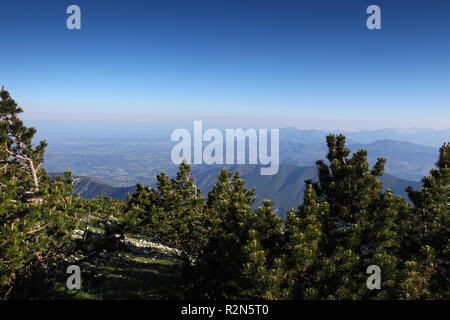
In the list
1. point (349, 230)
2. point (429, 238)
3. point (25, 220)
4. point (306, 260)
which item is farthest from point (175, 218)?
point (429, 238)

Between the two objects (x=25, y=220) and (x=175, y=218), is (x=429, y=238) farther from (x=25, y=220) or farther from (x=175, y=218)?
(x=25, y=220)

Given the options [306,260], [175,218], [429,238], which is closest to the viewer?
[306,260]

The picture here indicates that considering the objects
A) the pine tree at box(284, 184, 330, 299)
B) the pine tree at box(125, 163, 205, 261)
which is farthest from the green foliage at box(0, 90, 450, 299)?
the pine tree at box(125, 163, 205, 261)

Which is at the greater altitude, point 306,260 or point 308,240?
point 308,240

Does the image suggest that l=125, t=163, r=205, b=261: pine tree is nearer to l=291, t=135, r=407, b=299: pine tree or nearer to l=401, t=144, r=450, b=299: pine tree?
l=291, t=135, r=407, b=299: pine tree

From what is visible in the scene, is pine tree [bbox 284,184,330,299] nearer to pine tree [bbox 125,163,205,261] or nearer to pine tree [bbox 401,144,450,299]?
pine tree [bbox 401,144,450,299]

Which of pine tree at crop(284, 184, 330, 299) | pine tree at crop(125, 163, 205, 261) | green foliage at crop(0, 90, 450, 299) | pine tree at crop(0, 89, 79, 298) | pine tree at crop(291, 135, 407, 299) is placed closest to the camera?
pine tree at crop(284, 184, 330, 299)

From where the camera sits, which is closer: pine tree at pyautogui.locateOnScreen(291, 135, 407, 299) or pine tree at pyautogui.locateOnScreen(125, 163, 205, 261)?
pine tree at pyautogui.locateOnScreen(291, 135, 407, 299)

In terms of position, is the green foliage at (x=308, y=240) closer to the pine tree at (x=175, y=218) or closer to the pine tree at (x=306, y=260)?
the pine tree at (x=306, y=260)

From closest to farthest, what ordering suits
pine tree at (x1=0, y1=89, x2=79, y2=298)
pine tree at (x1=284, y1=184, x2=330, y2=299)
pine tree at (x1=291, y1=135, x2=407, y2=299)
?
Answer: pine tree at (x1=284, y1=184, x2=330, y2=299) < pine tree at (x1=291, y1=135, x2=407, y2=299) < pine tree at (x1=0, y1=89, x2=79, y2=298)

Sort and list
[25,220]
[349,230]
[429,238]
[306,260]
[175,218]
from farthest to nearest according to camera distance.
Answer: [175,218] < [429,238] < [349,230] < [25,220] < [306,260]

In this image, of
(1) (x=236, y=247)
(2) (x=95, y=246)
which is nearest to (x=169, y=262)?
(2) (x=95, y=246)

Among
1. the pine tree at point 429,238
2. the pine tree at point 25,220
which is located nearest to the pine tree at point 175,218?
the pine tree at point 25,220
